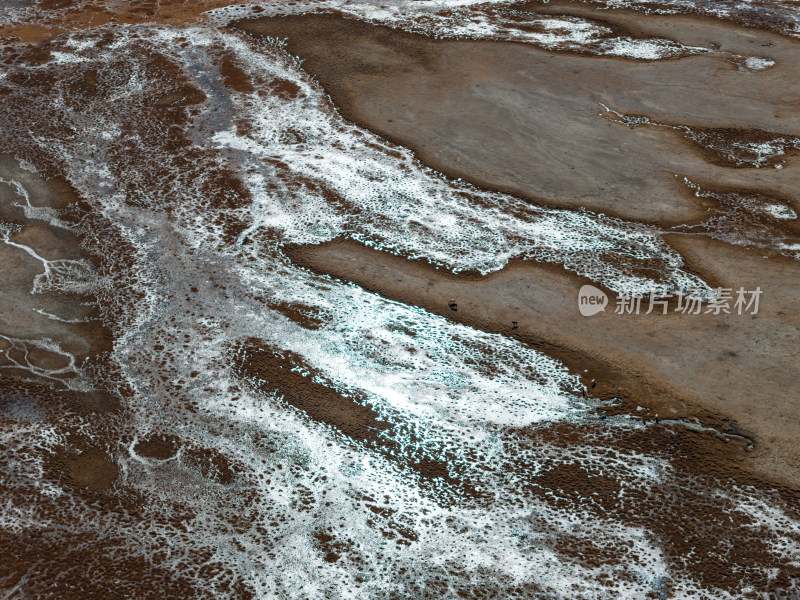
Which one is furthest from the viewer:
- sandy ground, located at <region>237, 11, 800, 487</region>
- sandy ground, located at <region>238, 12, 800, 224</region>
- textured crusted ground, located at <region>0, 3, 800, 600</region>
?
sandy ground, located at <region>238, 12, 800, 224</region>

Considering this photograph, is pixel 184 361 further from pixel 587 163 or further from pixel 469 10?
pixel 469 10

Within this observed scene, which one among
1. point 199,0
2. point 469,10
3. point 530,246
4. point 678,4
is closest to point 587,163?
point 530,246

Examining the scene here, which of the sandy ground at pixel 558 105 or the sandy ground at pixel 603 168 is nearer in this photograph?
the sandy ground at pixel 603 168

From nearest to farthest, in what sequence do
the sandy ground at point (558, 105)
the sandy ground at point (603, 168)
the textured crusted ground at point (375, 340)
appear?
the textured crusted ground at point (375, 340), the sandy ground at point (603, 168), the sandy ground at point (558, 105)

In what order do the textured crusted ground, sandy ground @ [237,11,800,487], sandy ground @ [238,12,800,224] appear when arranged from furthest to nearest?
sandy ground @ [238,12,800,224] < sandy ground @ [237,11,800,487] < the textured crusted ground

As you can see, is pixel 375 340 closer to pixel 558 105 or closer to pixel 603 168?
pixel 603 168

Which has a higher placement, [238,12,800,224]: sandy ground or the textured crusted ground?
[238,12,800,224]: sandy ground

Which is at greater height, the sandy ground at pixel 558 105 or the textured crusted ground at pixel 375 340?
the sandy ground at pixel 558 105

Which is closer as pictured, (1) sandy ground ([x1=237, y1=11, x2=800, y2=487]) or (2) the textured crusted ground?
(2) the textured crusted ground
